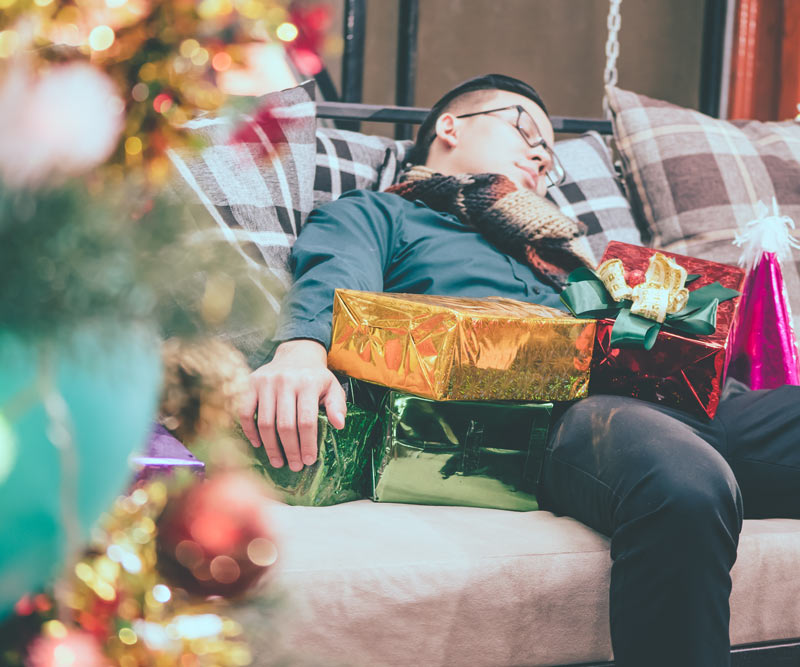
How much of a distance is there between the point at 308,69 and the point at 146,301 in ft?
0.41

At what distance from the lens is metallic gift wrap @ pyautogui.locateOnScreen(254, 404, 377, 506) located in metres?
0.90

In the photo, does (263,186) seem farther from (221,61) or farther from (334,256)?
(221,61)

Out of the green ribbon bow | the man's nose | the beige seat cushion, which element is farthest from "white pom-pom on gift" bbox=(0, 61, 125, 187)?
the man's nose

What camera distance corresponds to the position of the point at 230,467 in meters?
0.29

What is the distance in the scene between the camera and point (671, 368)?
101 cm

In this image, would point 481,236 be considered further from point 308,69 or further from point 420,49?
point 420,49

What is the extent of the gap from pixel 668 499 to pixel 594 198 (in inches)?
41.4

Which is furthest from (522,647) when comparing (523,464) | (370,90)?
(370,90)

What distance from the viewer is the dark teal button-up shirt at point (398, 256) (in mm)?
1127

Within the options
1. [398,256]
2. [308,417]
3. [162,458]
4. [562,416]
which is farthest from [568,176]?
[162,458]

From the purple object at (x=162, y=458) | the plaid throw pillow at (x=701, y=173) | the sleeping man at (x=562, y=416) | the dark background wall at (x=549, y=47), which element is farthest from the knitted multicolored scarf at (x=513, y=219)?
the dark background wall at (x=549, y=47)

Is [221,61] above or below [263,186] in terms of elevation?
above

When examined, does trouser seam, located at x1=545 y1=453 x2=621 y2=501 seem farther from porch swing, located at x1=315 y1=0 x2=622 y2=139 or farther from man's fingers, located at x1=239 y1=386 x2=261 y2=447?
porch swing, located at x1=315 y1=0 x2=622 y2=139

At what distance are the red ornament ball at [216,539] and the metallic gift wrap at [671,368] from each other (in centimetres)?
81
